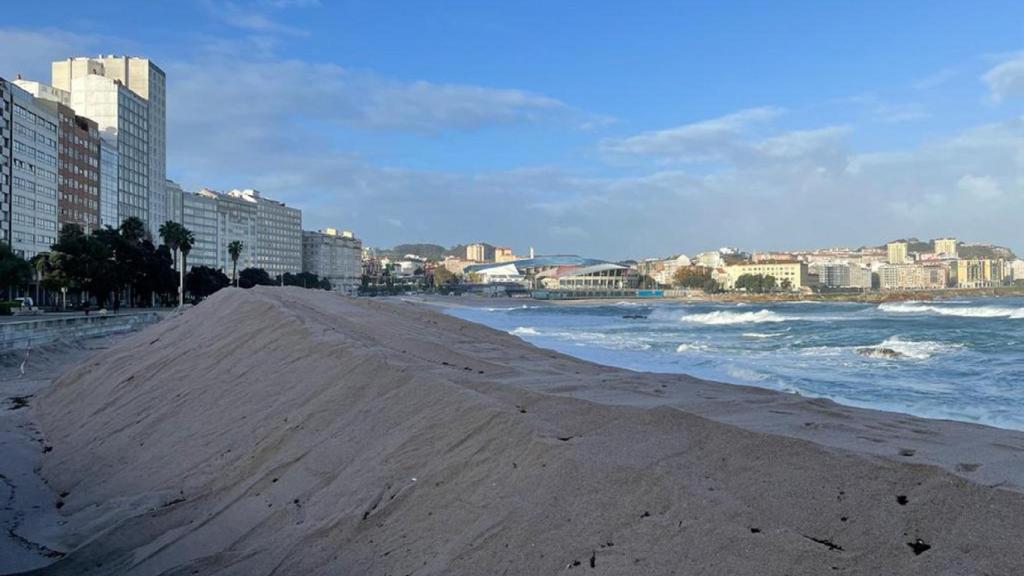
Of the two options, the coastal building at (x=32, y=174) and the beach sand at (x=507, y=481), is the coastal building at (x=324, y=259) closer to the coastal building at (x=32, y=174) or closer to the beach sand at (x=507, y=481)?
the coastal building at (x=32, y=174)

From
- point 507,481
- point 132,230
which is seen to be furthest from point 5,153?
point 507,481

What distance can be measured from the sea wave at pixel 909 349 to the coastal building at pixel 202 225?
415 ft

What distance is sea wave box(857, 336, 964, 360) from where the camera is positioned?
20.5 metres

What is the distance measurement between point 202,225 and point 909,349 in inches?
5358

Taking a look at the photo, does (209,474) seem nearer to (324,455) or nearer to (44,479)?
(324,455)

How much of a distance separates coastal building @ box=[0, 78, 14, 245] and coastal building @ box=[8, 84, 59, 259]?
1.48 ft

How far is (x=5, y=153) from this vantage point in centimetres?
6481

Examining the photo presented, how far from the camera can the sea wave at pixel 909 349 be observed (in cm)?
2052

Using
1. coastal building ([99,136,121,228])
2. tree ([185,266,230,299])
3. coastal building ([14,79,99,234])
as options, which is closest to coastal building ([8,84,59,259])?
coastal building ([14,79,99,234])

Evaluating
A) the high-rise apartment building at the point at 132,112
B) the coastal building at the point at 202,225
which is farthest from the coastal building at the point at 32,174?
the coastal building at the point at 202,225

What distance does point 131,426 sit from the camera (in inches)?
345

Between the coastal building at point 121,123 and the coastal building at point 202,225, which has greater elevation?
the coastal building at point 121,123

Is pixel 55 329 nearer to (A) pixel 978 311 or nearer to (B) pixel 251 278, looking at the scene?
(A) pixel 978 311

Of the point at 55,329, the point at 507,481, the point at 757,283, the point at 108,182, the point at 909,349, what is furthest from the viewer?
the point at 757,283
